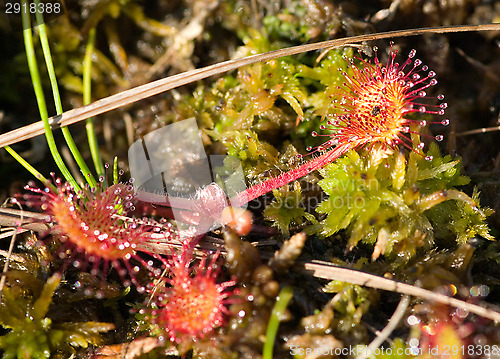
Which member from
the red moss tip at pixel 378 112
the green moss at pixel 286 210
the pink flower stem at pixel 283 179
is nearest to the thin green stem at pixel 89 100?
the pink flower stem at pixel 283 179

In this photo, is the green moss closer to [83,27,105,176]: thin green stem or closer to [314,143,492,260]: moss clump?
[314,143,492,260]: moss clump

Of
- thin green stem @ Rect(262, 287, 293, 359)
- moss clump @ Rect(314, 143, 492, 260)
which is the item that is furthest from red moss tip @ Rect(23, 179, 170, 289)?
moss clump @ Rect(314, 143, 492, 260)

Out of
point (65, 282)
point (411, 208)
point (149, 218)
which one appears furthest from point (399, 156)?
point (65, 282)

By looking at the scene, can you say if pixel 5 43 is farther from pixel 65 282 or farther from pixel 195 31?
pixel 65 282

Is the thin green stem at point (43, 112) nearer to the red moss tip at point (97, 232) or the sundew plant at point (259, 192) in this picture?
the sundew plant at point (259, 192)

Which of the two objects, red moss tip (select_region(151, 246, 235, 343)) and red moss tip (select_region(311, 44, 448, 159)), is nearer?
red moss tip (select_region(151, 246, 235, 343))

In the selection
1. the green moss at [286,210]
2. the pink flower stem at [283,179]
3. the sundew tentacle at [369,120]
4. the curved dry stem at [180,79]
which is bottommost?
the green moss at [286,210]
